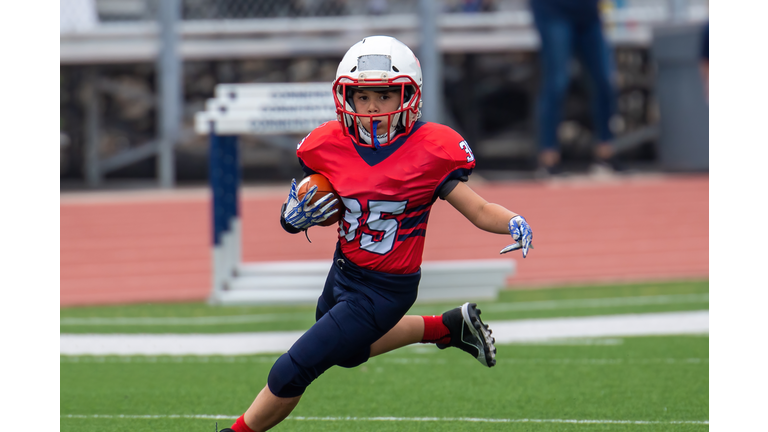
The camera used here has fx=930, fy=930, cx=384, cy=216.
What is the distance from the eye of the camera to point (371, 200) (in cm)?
350

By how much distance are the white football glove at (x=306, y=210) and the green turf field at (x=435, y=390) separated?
1.08 m

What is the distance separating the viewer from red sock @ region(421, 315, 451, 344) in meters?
4.07

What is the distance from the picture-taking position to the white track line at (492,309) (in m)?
7.12

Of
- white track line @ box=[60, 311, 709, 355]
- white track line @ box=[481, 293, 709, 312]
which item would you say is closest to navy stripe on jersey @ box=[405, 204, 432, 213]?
white track line @ box=[60, 311, 709, 355]

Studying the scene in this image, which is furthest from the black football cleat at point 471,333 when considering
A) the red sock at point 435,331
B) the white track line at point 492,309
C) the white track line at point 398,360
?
the white track line at point 492,309

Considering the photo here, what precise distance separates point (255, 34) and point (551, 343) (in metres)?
7.18

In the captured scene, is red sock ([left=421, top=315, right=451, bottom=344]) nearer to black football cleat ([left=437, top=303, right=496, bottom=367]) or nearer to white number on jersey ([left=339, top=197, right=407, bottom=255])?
black football cleat ([left=437, top=303, right=496, bottom=367])

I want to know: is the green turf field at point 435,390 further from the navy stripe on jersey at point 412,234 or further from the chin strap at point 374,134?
the chin strap at point 374,134

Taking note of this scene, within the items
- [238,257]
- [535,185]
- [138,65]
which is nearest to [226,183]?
[238,257]

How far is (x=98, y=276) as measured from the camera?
337 inches

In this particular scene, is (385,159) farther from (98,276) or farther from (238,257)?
(98,276)

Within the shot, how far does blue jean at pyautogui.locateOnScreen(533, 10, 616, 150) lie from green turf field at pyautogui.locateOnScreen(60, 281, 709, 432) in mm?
4836

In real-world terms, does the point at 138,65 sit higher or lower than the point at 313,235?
higher

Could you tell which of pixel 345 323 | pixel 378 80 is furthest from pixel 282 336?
pixel 378 80
